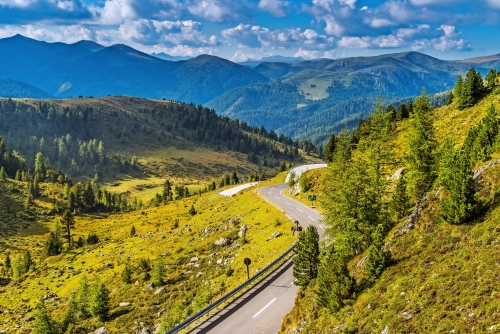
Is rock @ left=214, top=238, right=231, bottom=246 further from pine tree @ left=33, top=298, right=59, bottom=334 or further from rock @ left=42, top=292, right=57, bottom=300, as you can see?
rock @ left=42, top=292, right=57, bottom=300

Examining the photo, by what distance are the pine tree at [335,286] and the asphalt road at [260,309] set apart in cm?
643

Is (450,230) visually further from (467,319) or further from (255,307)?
(255,307)

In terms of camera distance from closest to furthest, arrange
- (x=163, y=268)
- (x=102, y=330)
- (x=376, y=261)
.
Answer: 1. (x=376, y=261)
2. (x=102, y=330)
3. (x=163, y=268)

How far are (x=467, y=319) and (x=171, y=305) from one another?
121ft

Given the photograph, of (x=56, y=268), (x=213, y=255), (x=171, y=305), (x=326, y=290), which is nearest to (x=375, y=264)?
(x=326, y=290)

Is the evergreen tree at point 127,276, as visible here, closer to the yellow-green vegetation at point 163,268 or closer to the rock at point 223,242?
the yellow-green vegetation at point 163,268

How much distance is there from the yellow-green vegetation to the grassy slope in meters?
20.4

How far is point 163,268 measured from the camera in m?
55.2

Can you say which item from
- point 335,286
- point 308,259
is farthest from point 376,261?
point 308,259

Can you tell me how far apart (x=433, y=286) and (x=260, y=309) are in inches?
656

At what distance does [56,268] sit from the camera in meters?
84.0

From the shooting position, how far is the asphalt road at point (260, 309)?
1112 inches

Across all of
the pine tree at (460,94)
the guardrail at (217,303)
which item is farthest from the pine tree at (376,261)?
the pine tree at (460,94)

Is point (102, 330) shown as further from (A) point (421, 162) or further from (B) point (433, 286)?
(A) point (421, 162)
